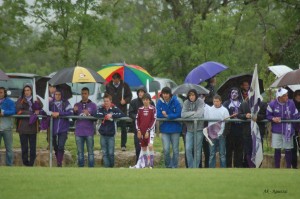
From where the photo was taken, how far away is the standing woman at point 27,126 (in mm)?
23094

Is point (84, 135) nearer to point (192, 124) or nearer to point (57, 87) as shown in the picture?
point (57, 87)

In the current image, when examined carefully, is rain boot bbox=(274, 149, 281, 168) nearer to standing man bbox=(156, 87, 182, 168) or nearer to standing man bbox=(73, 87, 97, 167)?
standing man bbox=(156, 87, 182, 168)

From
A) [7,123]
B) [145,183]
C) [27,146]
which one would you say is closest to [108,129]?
[27,146]

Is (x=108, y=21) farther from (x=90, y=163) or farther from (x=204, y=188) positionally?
(x=204, y=188)

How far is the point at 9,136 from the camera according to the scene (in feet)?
76.1

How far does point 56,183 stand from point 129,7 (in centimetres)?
2313

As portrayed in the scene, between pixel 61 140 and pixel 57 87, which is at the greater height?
pixel 57 87

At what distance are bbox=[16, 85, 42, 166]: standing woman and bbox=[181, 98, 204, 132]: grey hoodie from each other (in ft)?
12.0

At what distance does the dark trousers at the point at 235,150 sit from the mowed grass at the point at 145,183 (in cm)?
Result: 347

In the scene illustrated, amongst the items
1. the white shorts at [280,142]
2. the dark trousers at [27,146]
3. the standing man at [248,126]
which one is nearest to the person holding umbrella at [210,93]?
the standing man at [248,126]

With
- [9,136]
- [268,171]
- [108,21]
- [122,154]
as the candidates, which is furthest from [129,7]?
[268,171]

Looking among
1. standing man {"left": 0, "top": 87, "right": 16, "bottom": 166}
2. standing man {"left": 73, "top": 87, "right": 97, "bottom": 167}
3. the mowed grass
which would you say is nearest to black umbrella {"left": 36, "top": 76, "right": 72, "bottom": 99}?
standing man {"left": 73, "top": 87, "right": 97, "bottom": 167}

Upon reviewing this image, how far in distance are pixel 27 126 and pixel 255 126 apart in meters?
5.57

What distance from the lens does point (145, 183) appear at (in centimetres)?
1666
